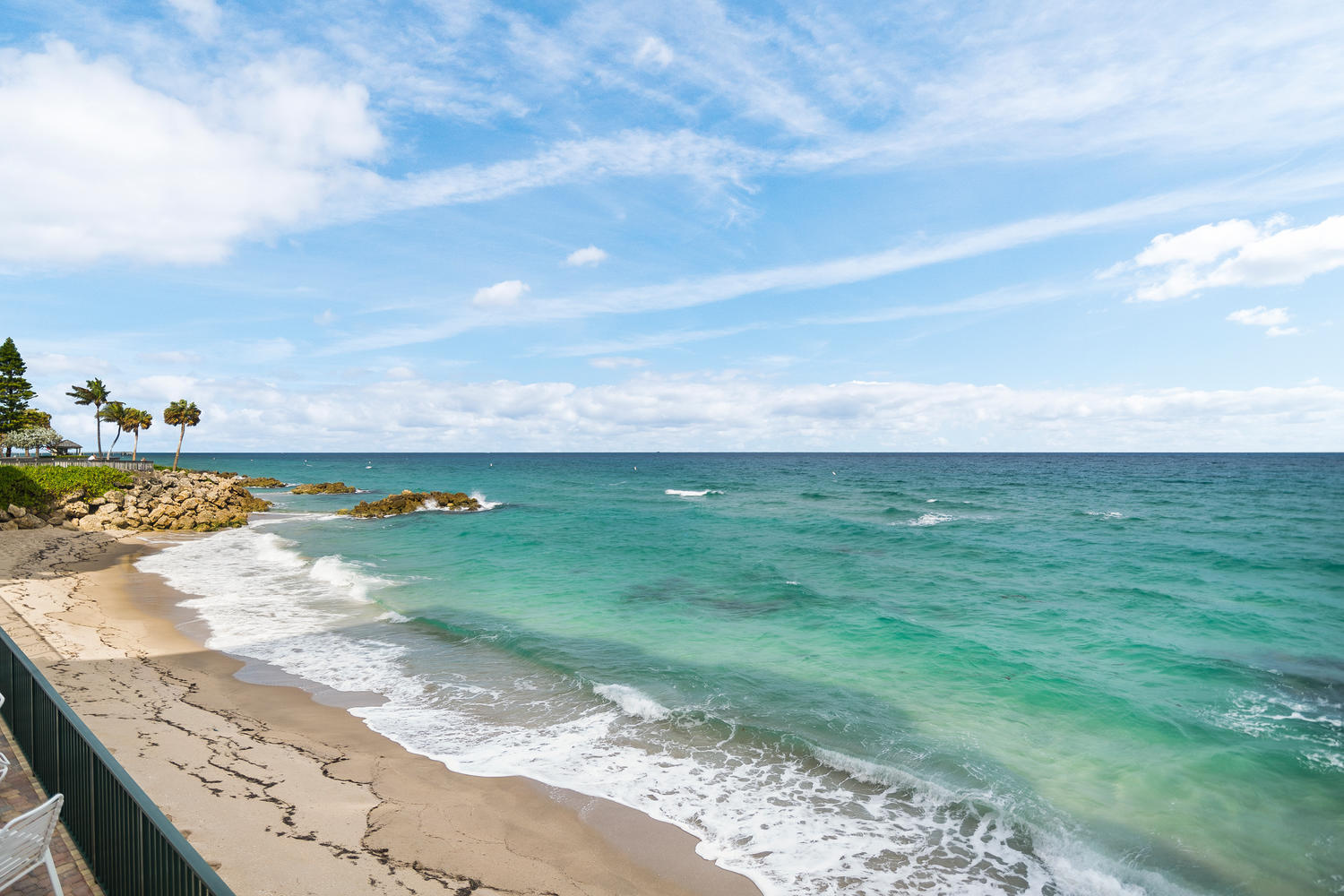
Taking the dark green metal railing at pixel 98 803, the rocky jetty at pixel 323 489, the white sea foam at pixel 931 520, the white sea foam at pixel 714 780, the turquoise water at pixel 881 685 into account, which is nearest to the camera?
the dark green metal railing at pixel 98 803

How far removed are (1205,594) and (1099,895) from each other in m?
21.2

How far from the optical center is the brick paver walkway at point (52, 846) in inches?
223

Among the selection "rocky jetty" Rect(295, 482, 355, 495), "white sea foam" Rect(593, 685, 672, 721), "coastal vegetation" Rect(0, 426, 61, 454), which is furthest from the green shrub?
"white sea foam" Rect(593, 685, 672, 721)

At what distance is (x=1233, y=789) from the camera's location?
400 inches

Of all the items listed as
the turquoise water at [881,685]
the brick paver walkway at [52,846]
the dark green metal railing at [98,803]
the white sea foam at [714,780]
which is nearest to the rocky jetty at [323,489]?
the turquoise water at [881,685]

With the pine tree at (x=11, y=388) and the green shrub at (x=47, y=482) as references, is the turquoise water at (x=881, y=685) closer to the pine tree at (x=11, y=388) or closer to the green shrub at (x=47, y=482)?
the green shrub at (x=47, y=482)

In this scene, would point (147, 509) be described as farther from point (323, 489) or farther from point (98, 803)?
point (98, 803)

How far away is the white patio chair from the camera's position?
488 cm

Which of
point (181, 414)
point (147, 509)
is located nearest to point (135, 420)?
point (181, 414)

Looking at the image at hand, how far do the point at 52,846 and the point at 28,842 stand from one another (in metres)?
1.80

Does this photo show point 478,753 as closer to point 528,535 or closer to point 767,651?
point 767,651

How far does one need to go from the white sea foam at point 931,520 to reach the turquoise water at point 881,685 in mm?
7945

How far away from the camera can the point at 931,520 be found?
4444cm

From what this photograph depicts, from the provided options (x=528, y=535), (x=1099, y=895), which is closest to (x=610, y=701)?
(x=1099, y=895)
